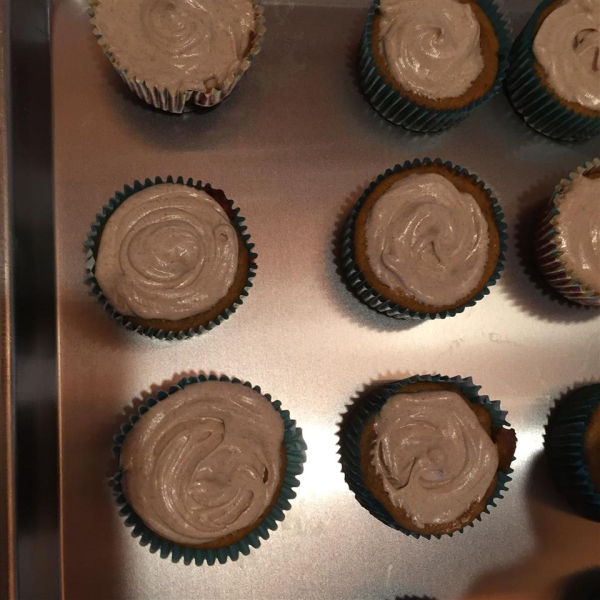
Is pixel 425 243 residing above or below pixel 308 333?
above

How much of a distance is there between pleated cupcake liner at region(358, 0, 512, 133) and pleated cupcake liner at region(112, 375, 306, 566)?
1.48 metres

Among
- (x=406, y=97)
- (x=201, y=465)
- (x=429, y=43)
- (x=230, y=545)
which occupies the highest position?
(x=429, y=43)

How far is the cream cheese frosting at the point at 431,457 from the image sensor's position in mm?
2424

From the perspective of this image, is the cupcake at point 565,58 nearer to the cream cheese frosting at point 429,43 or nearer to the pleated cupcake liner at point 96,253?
the cream cheese frosting at point 429,43

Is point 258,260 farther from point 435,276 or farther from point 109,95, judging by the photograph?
point 109,95

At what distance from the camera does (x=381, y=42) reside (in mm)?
2727

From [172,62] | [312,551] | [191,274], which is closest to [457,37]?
[172,62]

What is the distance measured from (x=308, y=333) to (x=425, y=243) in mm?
706

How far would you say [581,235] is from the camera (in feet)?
8.88

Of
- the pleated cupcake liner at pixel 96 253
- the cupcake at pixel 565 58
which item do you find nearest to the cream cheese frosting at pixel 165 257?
the pleated cupcake liner at pixel 96 253

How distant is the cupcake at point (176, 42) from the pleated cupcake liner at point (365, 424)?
5.06ft

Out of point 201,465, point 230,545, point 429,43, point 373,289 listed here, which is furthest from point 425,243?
point 230,545

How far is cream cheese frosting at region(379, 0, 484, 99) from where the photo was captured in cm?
269

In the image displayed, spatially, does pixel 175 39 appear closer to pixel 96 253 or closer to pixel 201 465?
pixel 96 253
